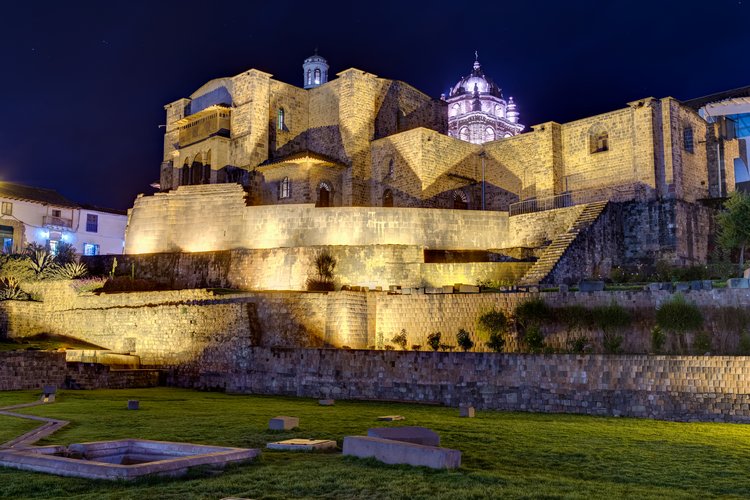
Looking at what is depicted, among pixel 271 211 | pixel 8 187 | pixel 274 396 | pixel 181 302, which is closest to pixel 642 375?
pixel 274 396

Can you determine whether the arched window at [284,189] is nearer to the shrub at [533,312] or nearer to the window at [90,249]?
the window at [90,249]

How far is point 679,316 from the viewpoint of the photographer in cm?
1647

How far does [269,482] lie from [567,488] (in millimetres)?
2901

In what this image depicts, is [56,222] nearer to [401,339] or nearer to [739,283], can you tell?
[401,339]

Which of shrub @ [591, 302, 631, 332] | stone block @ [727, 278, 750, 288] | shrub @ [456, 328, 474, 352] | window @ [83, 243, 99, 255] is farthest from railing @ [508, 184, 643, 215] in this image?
window @ [83, 243, 99, 255]

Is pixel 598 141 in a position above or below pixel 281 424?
above

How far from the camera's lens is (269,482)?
6.79 m

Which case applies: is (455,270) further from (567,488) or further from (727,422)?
(567,488)

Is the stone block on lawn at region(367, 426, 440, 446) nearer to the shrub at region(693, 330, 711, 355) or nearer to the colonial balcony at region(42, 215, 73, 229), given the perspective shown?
the shrub at region(693, 330, 711, 355)

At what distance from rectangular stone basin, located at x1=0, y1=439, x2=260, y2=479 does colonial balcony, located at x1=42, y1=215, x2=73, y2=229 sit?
39192 millimetres

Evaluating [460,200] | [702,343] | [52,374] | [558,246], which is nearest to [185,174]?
[460,200]

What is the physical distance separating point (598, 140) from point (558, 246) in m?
9.50

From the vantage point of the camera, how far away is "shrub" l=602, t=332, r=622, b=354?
16.6m

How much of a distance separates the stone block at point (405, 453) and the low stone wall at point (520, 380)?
7.79 m
